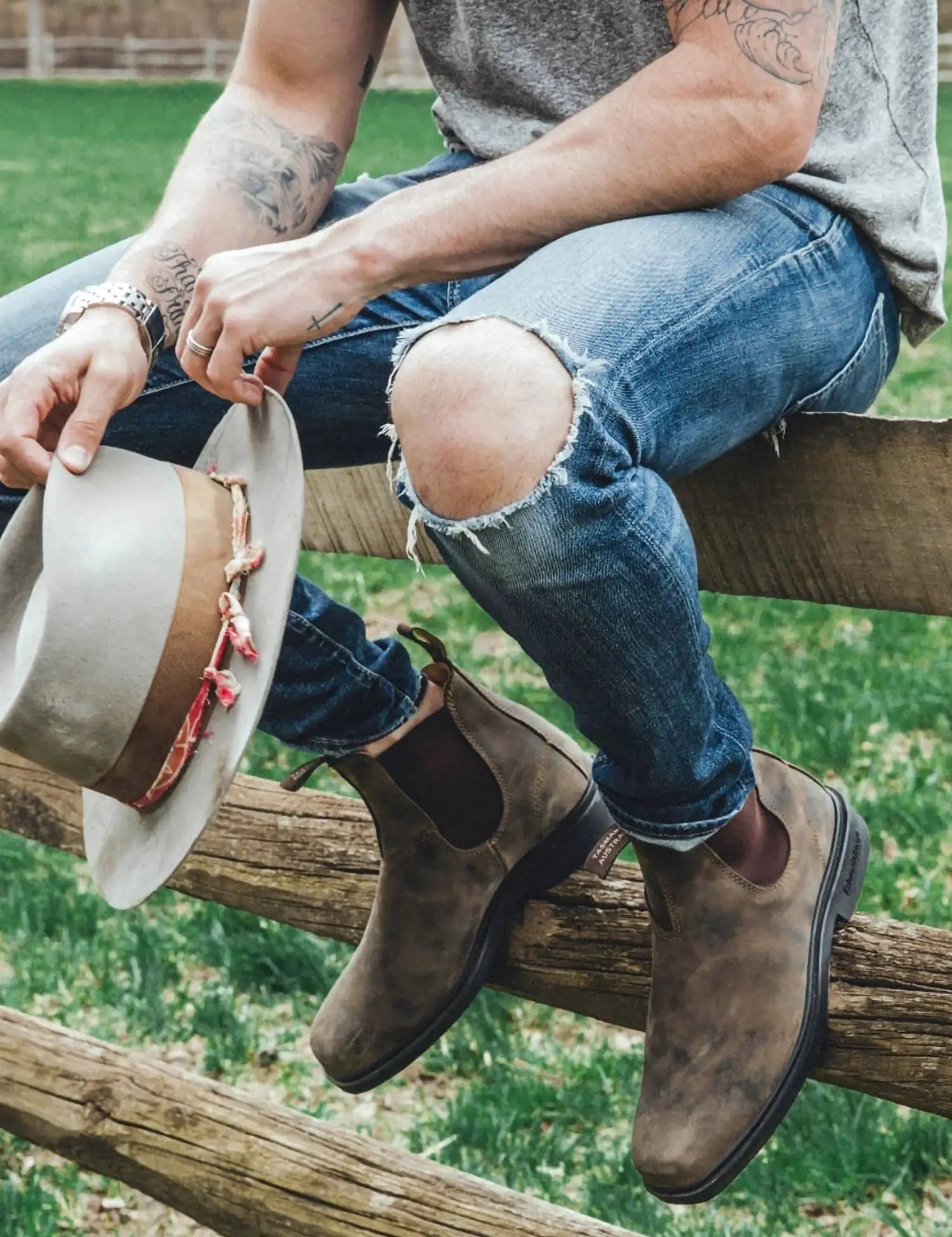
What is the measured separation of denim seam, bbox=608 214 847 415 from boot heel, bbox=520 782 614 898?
55cm

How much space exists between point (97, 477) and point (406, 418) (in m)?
0.34

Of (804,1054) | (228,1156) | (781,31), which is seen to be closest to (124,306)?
(781,31)

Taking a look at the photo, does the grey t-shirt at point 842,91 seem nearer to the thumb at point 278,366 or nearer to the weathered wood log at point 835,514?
the weathered wood log at point 835,514

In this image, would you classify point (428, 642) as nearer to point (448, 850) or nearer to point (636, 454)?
point (448, 850)

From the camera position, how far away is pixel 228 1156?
184 centimetres

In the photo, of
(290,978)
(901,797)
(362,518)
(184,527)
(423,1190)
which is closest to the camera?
(184,527)

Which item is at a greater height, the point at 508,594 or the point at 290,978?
the point at 508,594

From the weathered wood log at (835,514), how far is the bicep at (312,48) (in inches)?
30.4

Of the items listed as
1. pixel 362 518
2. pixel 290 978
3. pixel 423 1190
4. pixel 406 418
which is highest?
pixel 406 418

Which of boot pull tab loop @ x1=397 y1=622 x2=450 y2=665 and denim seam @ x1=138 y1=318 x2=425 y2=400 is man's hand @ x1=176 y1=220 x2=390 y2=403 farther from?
boot pull tab loop @ x1=397 y1=622 x2=450 y2=665

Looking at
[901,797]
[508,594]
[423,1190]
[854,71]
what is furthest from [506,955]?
[901,797]

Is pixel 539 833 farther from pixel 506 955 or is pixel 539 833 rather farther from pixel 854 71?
pixel 854 71

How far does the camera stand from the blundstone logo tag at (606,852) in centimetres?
169

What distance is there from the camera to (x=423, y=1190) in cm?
172
